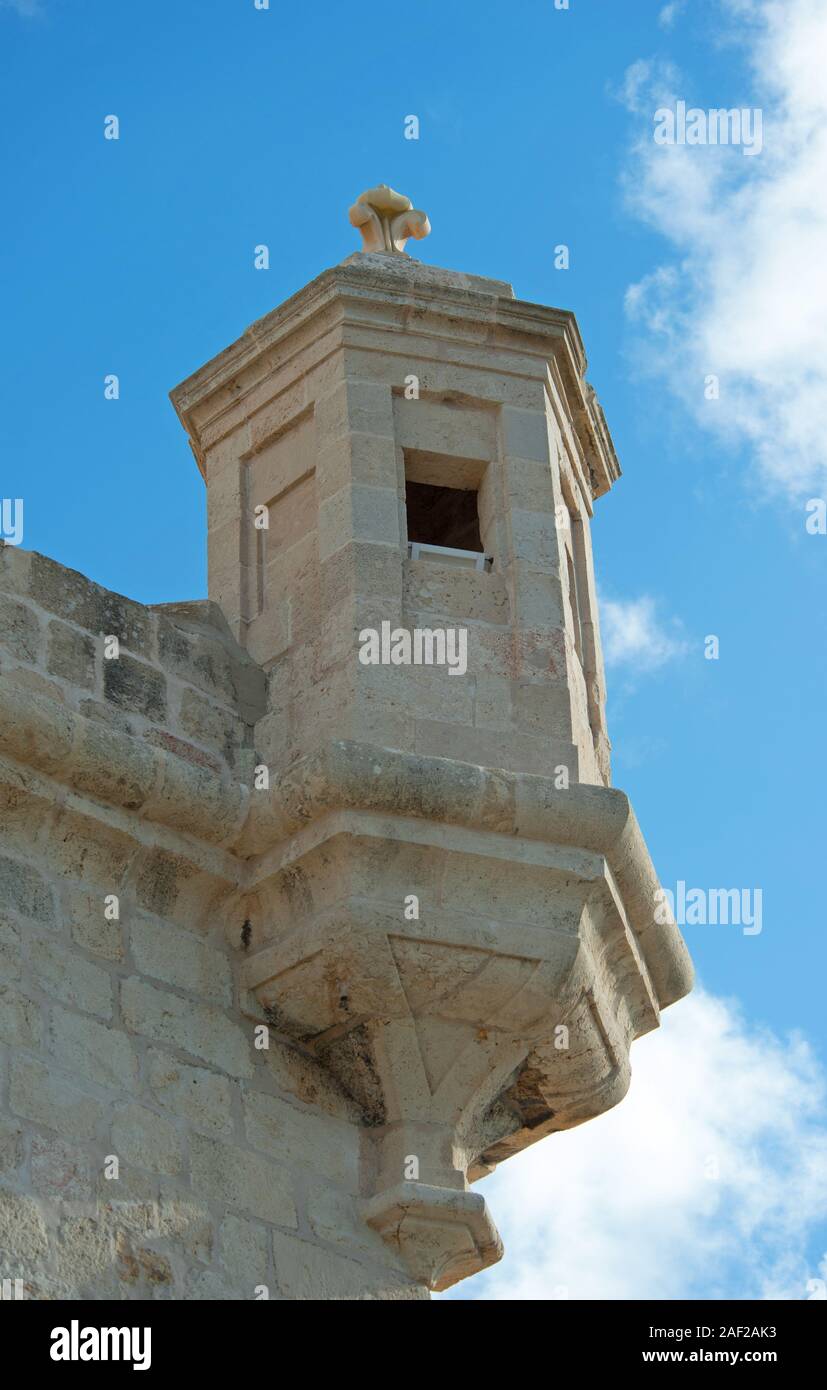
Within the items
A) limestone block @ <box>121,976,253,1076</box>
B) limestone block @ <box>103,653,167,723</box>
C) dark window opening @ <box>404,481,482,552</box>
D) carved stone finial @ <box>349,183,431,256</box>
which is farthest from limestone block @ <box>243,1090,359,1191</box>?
carved stone finial @ <box>349,183,431,256</box>

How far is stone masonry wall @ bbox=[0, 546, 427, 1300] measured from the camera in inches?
271

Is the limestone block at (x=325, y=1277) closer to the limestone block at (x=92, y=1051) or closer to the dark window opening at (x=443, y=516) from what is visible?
the limestone block at (x=92, y=1051)

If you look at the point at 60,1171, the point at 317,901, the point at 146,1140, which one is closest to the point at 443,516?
the point at 317,901

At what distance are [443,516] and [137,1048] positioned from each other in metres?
2.82

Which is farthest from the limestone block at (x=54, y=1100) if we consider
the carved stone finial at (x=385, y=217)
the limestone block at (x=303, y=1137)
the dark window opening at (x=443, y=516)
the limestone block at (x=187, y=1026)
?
the carved stone finial at (x=385, y=217)

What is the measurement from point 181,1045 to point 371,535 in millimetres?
1811

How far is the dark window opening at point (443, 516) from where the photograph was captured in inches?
367

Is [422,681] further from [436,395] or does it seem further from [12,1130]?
[12,1130]

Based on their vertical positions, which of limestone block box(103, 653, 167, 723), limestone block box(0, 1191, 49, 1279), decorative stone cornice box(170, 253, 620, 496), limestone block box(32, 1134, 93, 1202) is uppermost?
decorative stone cornice box(170, 253, 620, 496)

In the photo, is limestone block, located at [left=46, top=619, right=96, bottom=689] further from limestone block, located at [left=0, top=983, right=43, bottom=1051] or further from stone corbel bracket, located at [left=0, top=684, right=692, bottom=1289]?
limestone block, located at [left=0, top=983, right=43, bottom=1051]

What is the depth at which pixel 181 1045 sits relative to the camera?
7.45 meters

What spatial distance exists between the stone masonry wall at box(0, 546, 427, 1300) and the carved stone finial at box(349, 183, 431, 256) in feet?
6.79

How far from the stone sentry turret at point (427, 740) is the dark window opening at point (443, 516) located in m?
0.10

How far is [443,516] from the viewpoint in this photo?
30.8ft
